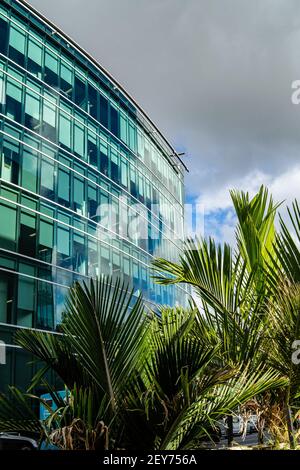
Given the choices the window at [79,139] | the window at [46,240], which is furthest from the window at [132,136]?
the window at [46,240]

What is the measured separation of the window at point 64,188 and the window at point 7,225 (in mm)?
2725

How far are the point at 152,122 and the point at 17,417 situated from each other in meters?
26.7

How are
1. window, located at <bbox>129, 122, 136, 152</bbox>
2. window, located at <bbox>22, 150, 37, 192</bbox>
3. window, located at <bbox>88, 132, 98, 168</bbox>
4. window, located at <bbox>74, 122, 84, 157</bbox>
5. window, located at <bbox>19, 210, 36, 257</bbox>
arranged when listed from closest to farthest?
window, located at <bbox>19, 210, 36, 257</bbox>, window, located at <bbox>22, 150, 37, 192</bbox>, window, located at <bbox>74, 122, 84, 157</bbox>, window, located at <bbox>88, 132, 98, 168</bbox>, window, located at <bbox>129, 122, 136, 152</bbox>

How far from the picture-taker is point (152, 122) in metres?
28.9

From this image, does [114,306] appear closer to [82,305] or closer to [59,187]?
[82,305]

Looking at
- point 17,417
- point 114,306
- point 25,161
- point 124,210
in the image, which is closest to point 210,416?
point 114,306

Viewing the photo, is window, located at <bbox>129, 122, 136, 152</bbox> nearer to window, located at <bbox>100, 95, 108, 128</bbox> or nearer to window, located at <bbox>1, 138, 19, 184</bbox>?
window, located at <bbox>100, 95, 108, 128</bbox>

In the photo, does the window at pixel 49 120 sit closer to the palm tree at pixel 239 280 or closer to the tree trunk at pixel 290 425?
the palm tree at pixel 239 280

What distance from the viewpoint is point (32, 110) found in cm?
1947

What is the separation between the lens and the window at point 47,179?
19312 mm

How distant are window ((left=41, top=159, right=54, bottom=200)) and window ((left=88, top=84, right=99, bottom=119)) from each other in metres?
4.51

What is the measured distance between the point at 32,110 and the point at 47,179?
2.56 meters

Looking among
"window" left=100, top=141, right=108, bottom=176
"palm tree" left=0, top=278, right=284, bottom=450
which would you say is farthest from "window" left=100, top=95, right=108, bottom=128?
"palm tree" left=0, top=278, right=284, bottom=450

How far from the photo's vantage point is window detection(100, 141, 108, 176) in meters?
23.3
